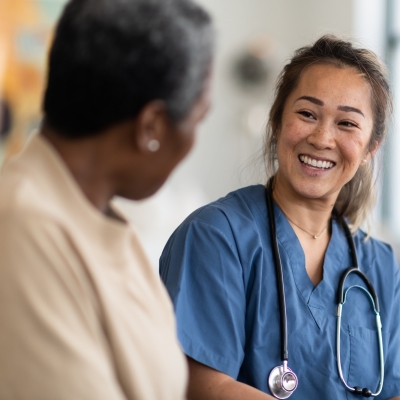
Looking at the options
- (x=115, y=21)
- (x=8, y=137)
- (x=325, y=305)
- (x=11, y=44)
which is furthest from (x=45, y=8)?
(x=115, y=21)

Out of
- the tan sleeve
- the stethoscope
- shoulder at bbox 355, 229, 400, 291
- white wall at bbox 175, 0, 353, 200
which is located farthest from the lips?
white wall at bbox 175, 0, 353, 200

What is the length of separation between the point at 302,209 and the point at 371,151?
0.82ft

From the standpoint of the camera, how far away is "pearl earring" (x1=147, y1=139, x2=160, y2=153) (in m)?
0.83

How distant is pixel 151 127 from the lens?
0.81 meters

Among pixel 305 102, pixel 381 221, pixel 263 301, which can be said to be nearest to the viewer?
pixel 263 301

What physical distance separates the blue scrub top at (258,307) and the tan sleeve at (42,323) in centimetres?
62

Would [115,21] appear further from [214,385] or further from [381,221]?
[381,221]

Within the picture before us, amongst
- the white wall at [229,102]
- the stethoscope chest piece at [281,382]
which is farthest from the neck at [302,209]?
the white wall at [229,102]

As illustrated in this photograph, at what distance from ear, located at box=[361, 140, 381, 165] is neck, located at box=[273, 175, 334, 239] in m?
0.15

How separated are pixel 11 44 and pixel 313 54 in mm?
2766

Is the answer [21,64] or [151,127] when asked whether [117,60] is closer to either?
[151,127]

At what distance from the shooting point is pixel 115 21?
761 mm

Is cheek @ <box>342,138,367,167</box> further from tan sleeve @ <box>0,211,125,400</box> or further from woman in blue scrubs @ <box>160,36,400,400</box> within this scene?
tan sleeve @ <box>0,211,125,400</box>

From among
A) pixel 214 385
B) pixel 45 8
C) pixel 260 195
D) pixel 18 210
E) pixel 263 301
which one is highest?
pixel 45 8
